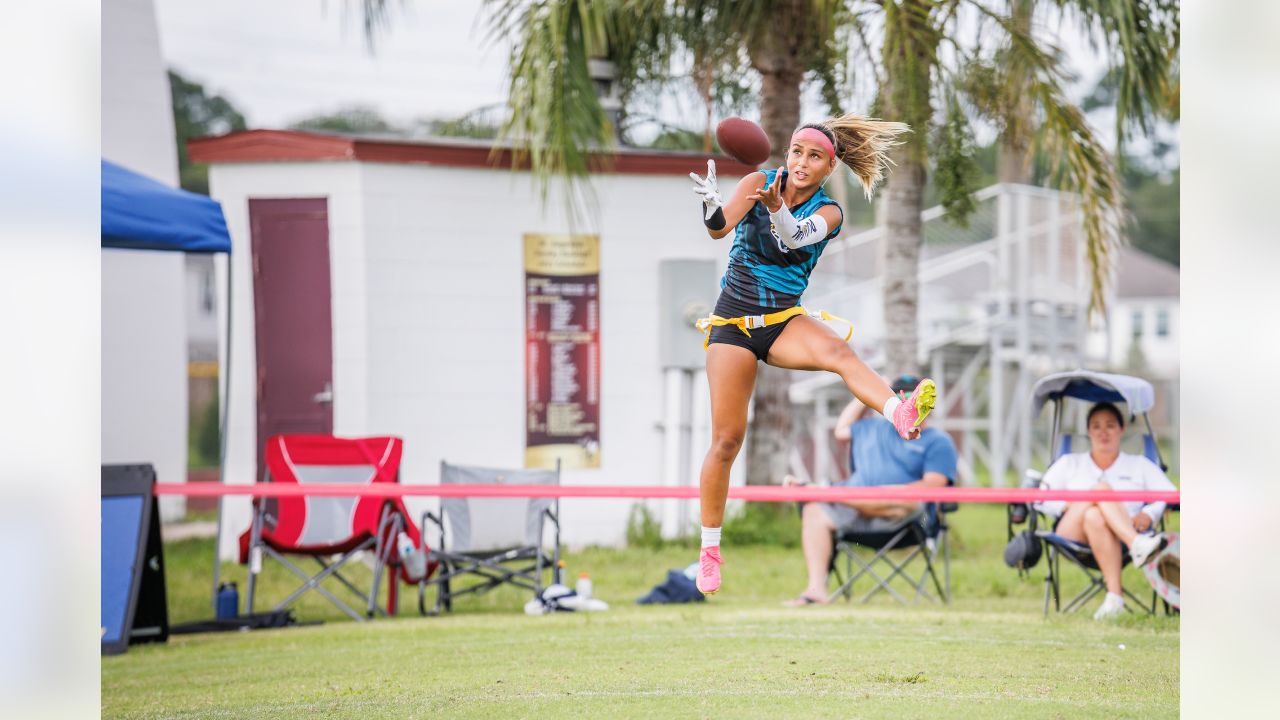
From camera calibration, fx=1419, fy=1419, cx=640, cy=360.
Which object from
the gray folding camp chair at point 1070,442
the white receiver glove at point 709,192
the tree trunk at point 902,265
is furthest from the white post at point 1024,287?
the white receiver glove at point 709,192

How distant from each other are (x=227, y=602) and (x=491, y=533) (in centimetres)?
148

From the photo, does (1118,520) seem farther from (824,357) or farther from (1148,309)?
(1148,309)

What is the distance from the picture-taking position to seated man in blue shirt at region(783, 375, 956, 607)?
303 inches

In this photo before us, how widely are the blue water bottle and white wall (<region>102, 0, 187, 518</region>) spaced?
9.31 ft

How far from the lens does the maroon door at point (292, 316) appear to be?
9758 millimetres

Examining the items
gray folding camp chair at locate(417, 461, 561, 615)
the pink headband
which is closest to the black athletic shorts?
the pink headband

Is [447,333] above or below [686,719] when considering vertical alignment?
above

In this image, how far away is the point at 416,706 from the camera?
5.09 meters

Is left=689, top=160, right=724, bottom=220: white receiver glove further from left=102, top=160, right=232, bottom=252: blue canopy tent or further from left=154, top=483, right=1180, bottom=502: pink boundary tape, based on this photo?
left=102, top=160, right=232, bottom=252: blue canopy tent

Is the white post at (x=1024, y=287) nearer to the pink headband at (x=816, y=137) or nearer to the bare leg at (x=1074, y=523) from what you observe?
the bare leg at (x=1074, y=523)
